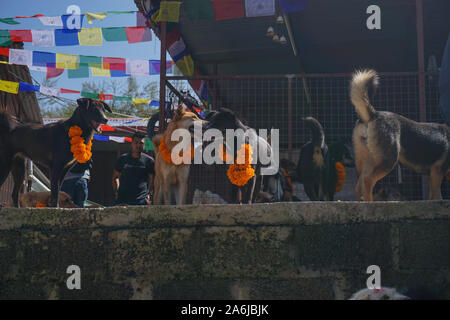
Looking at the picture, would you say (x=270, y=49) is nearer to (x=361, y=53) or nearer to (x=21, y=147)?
(x=361, y=53)

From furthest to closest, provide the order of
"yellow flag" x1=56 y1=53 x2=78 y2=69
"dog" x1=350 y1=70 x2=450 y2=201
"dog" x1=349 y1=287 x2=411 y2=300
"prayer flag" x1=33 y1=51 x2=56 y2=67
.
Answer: "yellow flag" x1=56 y1=53 x2=78 y2=69 → "prayer flag" x1=33 y1=51 x2=56 y2=67 → "dog" x1=350 y1=70 x2=450 y2=201 → "dog" x1=349 y1=287 x2=411 y2=300

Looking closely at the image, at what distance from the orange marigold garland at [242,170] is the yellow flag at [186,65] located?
4762 millimetres

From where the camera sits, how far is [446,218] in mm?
2354

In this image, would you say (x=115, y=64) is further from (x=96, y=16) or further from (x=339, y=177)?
(x=339, y=177)

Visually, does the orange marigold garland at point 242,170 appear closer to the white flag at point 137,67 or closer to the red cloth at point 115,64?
the white flag at point 137,67

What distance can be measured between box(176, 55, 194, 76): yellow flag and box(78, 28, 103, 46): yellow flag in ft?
5.16

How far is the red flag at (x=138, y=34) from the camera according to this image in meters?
8.55

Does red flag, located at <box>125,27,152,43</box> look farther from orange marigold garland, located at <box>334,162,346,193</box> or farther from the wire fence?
orange marigold garland, located at <box>334,162,346,193</box>

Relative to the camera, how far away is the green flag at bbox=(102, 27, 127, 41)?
859 cm

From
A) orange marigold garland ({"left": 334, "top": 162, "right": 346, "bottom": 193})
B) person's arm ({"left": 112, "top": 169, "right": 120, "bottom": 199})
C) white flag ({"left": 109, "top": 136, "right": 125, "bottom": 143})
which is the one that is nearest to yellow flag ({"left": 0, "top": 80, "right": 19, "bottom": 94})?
person's arm ({"left": 112, "top": 169, "right": 120, "bottom": 199})

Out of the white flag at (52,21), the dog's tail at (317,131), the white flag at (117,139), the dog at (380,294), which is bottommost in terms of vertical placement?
the dog at (380,294)

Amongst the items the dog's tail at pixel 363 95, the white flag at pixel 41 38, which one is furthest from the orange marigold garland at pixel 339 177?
the white flag at pixel 41 38

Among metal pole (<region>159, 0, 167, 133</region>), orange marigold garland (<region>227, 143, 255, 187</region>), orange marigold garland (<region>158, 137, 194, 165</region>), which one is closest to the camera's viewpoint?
orange marigold garland (<region>227, 143, 255, 187</region>)

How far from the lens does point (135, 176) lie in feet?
20.8
